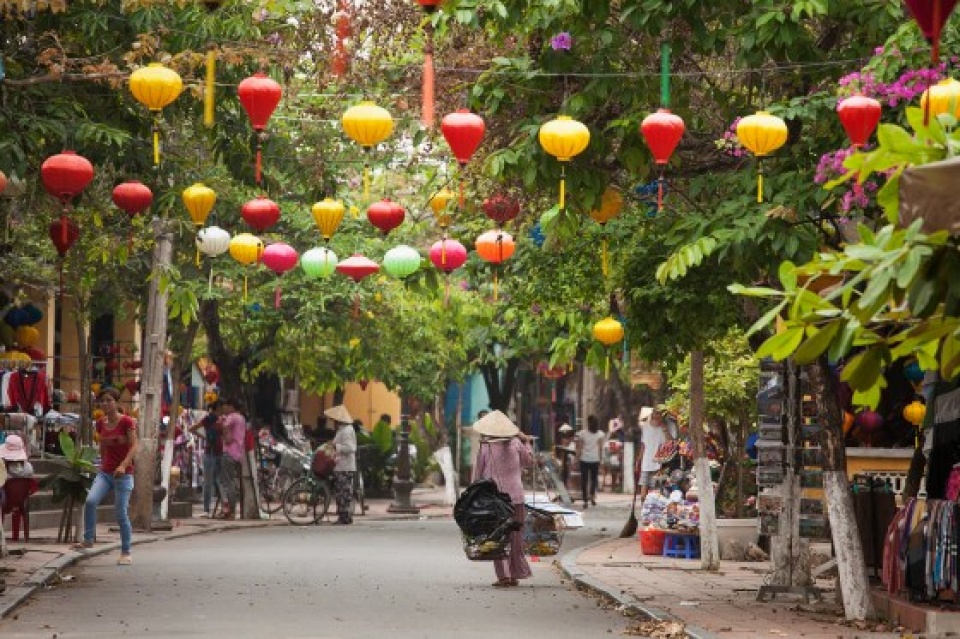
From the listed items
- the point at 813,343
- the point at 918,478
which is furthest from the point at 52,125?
the point at 813,343

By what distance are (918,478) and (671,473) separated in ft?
34.6

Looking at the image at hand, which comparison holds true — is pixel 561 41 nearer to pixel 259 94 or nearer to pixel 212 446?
pixel 259 94

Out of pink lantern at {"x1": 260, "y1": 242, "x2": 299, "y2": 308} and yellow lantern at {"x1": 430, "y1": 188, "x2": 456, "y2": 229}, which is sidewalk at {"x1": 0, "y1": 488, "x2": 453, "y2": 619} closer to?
pink lantern at {"x1": 260, "y1": 242, "x2": 299, "y2": 308}

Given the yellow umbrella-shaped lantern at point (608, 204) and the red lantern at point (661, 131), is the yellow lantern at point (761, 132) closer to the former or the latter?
the red lantern at point (661, 131)

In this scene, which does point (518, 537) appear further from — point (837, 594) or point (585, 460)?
point (585, 460)

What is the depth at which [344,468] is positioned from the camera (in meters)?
32.3

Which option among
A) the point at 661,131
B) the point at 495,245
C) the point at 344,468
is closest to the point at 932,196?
the point at 661,131

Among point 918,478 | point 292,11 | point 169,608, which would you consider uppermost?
point 292,11

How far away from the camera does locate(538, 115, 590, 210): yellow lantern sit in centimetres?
1461

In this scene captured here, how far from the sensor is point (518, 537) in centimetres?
1959

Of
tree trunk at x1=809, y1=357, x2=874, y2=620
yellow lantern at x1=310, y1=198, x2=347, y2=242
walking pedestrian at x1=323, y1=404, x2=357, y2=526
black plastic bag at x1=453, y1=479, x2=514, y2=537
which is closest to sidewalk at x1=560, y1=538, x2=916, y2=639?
tree trunk at x1=809, y1=357, x2=874, y2=620

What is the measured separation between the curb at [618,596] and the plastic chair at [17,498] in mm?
6834

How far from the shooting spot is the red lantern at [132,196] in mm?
17328

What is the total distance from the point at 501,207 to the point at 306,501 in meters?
14.9
